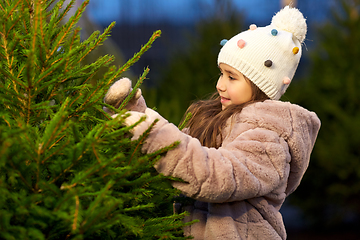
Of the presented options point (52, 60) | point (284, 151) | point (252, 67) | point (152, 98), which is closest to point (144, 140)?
point (52, 60)

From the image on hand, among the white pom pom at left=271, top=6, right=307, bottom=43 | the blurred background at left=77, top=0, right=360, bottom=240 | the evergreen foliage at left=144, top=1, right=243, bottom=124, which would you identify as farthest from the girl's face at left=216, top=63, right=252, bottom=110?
the evergreen foliage at left=144, top=1, right=243, bottom=124

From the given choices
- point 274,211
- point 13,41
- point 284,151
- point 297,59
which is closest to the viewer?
point 13,41

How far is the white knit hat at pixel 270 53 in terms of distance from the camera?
2.30 m

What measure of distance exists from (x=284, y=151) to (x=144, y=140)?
747mm

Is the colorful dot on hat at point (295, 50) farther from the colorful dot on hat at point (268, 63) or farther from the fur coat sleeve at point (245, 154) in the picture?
the fur coat sleeve at point (245, 154)

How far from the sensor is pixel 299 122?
204 centimetres

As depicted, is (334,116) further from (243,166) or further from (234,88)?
Result: (243,166)

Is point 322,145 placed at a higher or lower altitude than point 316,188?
higher

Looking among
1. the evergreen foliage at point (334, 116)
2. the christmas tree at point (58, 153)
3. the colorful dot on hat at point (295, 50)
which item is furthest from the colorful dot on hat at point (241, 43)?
the evergreen foliage at point (334, 116)

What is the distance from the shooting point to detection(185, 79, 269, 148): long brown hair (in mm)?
2145

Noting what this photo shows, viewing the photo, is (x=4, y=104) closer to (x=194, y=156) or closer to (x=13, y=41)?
(x=13, y=41)

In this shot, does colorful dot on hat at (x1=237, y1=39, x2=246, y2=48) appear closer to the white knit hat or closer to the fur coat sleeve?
the white knit hat

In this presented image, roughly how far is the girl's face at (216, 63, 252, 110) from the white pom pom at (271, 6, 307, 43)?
1.52ft

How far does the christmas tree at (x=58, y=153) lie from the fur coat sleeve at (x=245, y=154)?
3.1 inches
